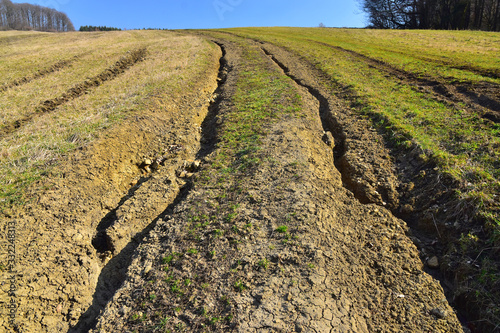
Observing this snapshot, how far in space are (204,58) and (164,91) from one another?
744 centimetres

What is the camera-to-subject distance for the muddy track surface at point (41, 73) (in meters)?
13.5

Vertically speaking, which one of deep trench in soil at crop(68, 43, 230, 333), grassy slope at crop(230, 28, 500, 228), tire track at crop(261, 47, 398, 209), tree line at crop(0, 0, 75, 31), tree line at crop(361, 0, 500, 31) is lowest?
deep trench in soil at crop(68, 43, 230, 333)

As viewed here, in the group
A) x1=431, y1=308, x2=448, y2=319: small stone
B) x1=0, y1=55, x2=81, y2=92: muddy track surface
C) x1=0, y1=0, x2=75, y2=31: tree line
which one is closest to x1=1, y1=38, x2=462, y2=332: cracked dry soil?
x1=431, y1=308, x2=448, y2=319: small stone

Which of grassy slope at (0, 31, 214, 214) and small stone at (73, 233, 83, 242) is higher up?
grassy slope at (0, 31, 214, 214)

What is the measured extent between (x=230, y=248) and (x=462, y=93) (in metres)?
10.7

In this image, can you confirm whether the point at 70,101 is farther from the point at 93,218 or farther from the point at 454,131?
the point at 454,131

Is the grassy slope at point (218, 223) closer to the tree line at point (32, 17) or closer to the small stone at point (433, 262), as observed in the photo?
the small stone at point (433, 262)

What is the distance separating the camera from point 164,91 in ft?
36.6

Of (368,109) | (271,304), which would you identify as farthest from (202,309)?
(368,109)

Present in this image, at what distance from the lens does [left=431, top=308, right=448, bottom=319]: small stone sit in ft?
11.2

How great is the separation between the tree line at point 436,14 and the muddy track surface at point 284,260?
170 ft

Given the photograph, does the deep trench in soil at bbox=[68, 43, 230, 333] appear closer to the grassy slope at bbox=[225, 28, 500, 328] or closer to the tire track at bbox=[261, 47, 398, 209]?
the tire track at bbox=[261, 47, 398, 209]

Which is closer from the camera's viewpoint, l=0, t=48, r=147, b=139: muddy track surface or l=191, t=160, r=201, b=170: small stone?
l=191, t=160, r=201, b=170: small stone

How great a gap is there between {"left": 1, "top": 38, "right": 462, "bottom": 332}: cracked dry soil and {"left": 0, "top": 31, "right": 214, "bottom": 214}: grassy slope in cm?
81
